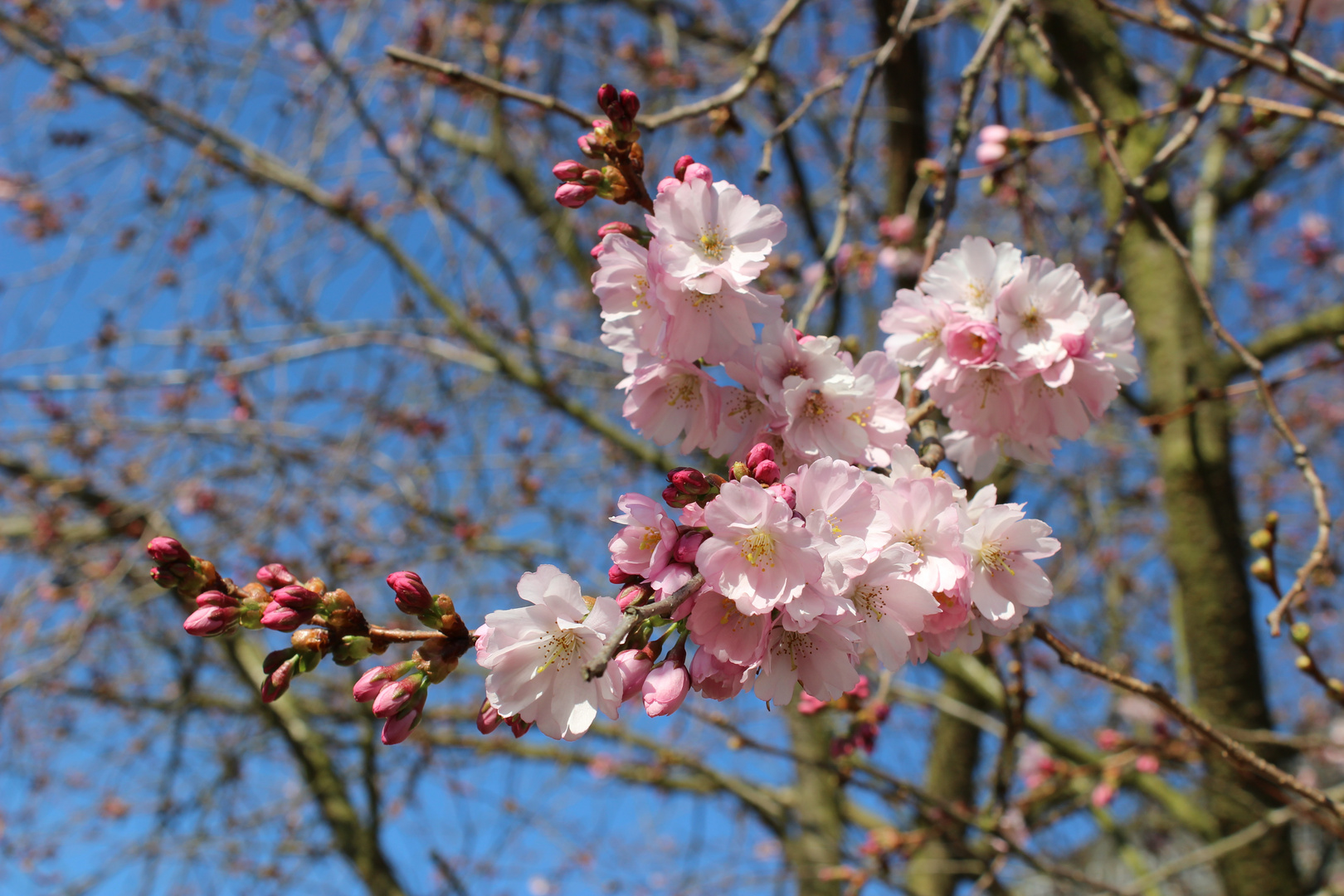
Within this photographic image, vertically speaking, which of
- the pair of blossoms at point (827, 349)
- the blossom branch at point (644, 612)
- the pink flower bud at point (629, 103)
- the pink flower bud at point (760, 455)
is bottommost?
the blossom branch at point (644, 612)

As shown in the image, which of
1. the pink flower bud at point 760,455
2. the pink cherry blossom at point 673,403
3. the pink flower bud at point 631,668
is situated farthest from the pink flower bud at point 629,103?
the pink flower bud at point 631,668

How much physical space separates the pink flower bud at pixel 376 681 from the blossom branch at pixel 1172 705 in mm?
918

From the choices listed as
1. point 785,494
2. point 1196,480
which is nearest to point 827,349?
point 785,494

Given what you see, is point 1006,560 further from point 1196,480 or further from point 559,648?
point 1196,480

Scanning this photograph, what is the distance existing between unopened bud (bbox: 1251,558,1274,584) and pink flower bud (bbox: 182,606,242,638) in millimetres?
1655

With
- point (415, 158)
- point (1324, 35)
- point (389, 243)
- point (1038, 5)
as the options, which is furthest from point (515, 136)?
point (1324, 35)

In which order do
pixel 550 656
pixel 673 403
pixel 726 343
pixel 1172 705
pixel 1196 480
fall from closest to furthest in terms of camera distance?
pixel 550 656 → pixel 726 343 → pixel 673 403 → pixel 1172 705 → pixel 1196 480

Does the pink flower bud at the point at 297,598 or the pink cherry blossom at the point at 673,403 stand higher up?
the pink cherry blossom at the point at 673,403

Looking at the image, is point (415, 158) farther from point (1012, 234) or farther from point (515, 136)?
point (1012, 234)

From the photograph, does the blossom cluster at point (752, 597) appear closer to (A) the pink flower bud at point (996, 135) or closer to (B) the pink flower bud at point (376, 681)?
(B) the pink flower bud at point (376, 681)

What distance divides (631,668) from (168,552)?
583 mm

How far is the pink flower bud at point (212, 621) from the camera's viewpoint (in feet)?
3.19

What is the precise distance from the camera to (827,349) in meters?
1.13

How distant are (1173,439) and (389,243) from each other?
13.0ft
